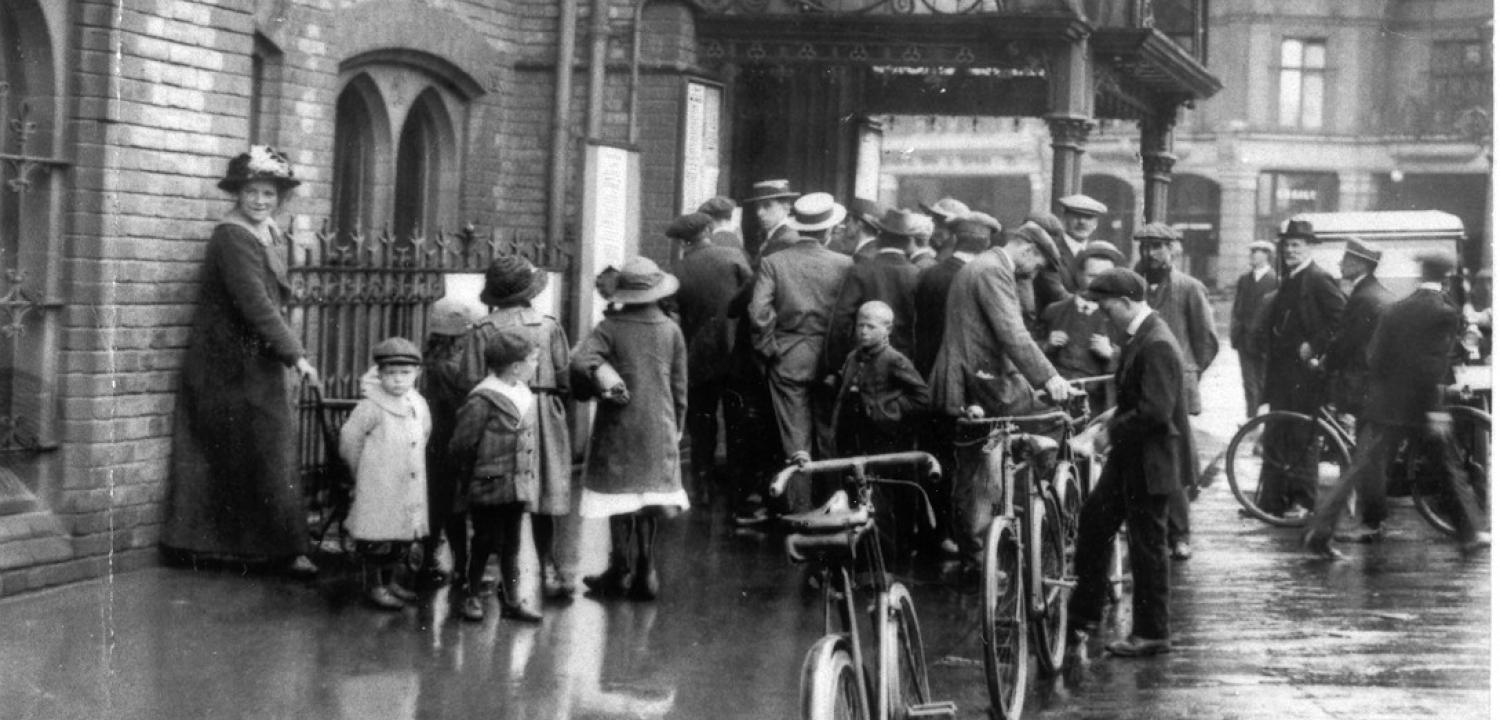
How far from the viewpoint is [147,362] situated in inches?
348

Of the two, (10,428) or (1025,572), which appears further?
(10,428)

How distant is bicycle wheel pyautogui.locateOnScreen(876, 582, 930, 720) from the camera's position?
5.62m

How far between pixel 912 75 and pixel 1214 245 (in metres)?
29.2

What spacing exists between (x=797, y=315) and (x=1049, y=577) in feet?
9.45

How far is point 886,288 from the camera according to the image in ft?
33.5

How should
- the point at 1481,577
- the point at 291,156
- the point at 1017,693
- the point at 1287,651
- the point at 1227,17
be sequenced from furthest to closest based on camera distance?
the point at 1227,17
the point at 291,156
the point at 1481,577
the point at 1287,651
the point at 1017,693

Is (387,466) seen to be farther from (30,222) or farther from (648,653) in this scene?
(30,222)

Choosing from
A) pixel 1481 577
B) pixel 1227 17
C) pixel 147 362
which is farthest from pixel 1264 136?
pixel 147 362

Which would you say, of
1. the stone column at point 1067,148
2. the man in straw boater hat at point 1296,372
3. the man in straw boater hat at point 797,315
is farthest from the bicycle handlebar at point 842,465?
the stone column at point 1067,148

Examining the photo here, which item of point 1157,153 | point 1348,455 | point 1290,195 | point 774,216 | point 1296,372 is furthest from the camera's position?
point 1290,195

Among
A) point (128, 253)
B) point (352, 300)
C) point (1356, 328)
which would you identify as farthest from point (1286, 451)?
point (128, 253)

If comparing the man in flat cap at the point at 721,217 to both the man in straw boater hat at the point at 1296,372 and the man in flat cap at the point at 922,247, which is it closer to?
the man in flat cap at the point at 922,247

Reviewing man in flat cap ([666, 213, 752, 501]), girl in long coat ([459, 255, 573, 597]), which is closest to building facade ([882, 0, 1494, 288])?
man in flat cap ([666, 213, 752, 501])

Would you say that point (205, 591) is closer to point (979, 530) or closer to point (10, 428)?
point (10, 428)
